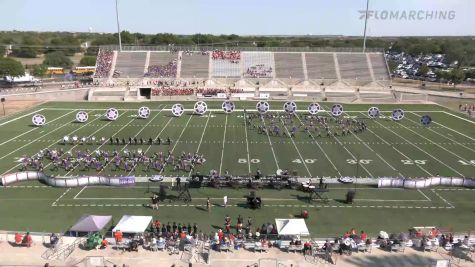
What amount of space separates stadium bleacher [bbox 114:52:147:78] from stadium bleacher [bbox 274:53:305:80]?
23679 millimetres

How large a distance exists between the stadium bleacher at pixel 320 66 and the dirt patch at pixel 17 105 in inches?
1692

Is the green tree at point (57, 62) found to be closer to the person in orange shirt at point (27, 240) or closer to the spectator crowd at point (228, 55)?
the spectator crowd at point (228, 55)

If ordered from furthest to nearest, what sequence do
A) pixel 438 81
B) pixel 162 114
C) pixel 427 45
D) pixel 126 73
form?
1. pixel 427 45
2. pixel 438 81
3. pixel 126 73
4. pixel 162 114

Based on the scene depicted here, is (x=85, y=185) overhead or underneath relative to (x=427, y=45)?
underneath

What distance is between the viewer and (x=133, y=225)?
1781cm

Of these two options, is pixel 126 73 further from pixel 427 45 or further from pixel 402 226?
pixel 427 45

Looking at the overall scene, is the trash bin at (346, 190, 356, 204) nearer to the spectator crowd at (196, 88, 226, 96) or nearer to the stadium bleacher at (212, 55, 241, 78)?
the spectator crowd at (196, 88, 226, 96)

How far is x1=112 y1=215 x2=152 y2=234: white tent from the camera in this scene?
1742 centimetres

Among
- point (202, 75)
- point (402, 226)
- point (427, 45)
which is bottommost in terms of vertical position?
point (402, 226)

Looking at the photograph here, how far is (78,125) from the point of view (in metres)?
40.9

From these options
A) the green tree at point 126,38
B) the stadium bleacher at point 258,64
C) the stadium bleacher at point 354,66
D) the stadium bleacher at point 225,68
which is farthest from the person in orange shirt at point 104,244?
the green tree at point 126,38

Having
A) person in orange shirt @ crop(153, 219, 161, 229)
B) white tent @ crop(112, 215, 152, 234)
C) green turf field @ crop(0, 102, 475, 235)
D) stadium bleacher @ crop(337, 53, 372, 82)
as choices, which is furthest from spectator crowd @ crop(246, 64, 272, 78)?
white tent @ crop(112, 215, 152, 234)

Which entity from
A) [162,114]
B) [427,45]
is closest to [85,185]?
[162,114]

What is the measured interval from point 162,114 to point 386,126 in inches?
1001
